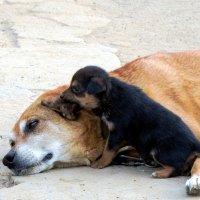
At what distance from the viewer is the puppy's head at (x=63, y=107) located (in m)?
5.51

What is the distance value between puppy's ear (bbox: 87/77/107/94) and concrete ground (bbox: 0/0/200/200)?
544 millimetres

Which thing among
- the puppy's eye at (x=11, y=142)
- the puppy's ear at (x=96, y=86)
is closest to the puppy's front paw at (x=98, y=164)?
the puppy's ear at (x=96, y=86)

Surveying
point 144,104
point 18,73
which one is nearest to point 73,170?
point 144,104

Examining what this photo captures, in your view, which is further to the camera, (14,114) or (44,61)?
(44,61)

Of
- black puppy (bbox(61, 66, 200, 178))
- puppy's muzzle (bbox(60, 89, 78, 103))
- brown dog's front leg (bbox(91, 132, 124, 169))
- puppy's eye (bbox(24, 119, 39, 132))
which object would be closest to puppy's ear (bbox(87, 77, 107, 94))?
black puppy (bbox(61, 66, 200, 178))

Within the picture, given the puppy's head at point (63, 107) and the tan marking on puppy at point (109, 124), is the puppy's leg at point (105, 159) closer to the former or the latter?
the tan marking on puppy at point (109, 124)

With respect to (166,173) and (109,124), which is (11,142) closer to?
(109,124)

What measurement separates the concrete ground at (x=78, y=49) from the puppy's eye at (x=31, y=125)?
0.33m

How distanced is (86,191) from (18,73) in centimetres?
304

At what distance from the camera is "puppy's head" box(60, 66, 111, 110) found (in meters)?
5.38

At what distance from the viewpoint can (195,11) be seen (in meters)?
10.8

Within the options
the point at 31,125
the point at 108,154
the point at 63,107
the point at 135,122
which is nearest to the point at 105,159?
the point at 108,154

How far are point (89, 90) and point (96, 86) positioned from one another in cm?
6

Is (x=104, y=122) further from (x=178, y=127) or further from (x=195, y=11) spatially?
(x=195, y=11)
